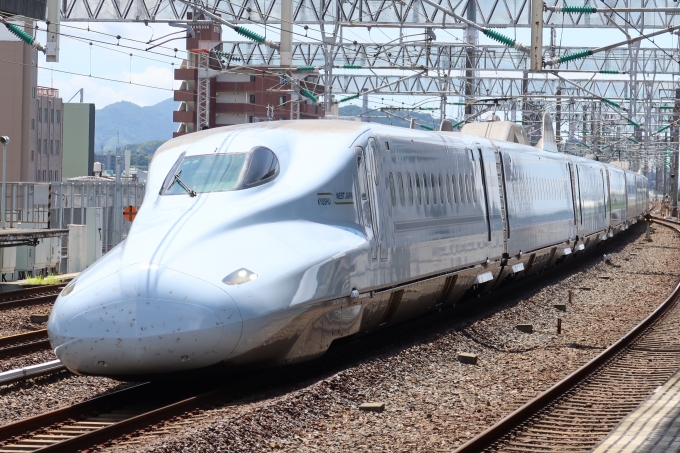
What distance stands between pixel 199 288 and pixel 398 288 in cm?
443

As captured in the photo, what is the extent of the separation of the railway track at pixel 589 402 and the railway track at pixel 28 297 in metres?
10.2

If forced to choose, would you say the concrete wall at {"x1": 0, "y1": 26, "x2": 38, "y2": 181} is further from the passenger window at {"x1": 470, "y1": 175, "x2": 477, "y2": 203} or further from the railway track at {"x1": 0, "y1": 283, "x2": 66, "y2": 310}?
the passenger window at {"x1": 470, "y1": 175, "x2": 477, "y2": 203}

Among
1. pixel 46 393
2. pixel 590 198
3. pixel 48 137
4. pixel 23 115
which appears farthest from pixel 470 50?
pixel 48 137

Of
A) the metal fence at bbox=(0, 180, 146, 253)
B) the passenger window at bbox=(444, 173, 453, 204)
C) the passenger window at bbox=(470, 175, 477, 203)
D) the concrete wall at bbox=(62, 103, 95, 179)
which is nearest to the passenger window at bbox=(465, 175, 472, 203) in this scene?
the passenger window at bbox=(470, 175, 477, 203)

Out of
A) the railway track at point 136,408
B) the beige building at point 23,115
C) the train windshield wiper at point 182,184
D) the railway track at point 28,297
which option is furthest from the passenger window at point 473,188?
the beige building at point 23,115

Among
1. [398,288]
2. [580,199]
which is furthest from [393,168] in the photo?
[580,199]

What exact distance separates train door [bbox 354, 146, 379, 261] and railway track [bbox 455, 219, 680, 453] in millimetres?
2747

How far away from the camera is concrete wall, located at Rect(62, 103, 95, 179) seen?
477ft

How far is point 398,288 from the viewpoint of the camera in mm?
13031

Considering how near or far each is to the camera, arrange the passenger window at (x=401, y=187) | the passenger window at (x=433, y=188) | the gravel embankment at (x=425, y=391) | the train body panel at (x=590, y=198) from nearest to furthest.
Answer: the gravel embankment at (x=425, y=391), the passenger window at (x=401, y=187), the passenger window at (x=433, y=188), the train body panel at (x=590, y=198)

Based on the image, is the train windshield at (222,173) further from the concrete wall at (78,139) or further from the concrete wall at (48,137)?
the concrete wall at (78,139)

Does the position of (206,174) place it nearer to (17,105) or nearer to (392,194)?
(392,194)

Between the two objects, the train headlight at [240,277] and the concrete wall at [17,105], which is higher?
the concrete wall at [17,105]

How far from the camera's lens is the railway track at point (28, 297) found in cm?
1791
